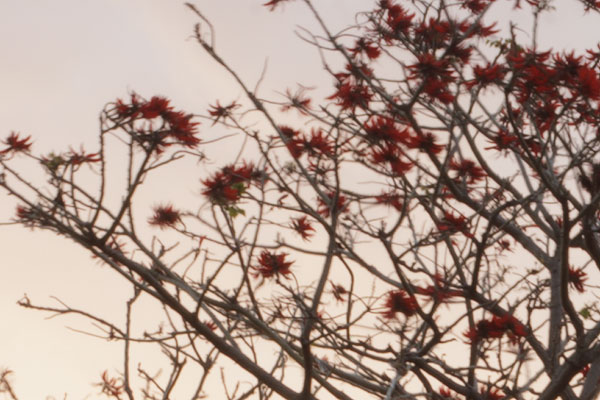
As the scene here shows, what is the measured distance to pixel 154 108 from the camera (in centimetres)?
293

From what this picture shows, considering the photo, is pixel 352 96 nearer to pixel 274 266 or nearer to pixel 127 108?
pixel 274 266

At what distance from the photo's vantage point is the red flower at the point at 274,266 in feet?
12.6

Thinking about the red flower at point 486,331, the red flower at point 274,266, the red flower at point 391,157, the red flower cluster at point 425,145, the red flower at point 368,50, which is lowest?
the red flower at point 486,331

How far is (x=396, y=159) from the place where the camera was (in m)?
3.53

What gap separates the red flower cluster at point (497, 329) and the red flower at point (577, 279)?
3.90 feet

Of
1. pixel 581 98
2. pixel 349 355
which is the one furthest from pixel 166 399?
pixel 581 98

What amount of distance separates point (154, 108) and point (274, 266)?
51.8 inches

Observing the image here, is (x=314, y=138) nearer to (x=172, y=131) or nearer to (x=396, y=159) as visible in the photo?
(x=396, y=159)

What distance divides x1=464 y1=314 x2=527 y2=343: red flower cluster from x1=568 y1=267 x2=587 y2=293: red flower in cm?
119

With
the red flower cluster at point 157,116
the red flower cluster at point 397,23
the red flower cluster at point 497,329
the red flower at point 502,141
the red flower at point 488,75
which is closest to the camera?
the red flower cluster at point 157,116

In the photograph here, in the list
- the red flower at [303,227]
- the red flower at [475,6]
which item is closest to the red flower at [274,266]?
the red flower at [303,227]

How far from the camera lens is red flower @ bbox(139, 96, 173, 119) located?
291cm

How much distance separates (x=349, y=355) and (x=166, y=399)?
1126 mm

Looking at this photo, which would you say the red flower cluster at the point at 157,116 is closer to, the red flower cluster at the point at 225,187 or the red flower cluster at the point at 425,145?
the red flower cluster at the point at 225,187
